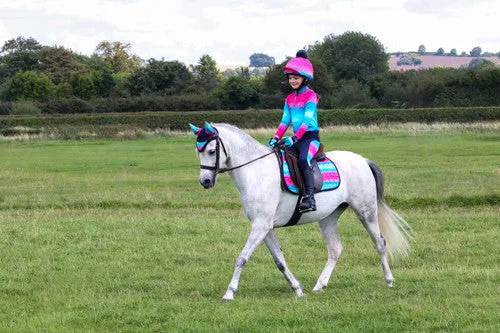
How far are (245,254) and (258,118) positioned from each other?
42112mm

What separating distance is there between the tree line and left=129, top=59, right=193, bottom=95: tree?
90 millimetres

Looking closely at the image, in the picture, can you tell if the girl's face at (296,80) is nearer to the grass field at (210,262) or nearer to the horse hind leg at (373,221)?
the horse hind leg at (373,221)

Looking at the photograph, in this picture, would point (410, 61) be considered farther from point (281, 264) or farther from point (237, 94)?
point (281, 264)

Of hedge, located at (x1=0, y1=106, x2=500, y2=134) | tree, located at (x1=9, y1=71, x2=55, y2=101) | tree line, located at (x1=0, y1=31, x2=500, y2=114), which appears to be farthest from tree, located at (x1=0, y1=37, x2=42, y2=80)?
hedge, located at (x1=0, y1=106, x2=500, y2=134)

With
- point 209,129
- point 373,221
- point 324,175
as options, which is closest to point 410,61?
point 373,221

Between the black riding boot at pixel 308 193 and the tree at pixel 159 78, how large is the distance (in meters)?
61.2

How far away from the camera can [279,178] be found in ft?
30.7

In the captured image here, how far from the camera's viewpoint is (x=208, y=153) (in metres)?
8.84

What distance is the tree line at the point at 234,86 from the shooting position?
199 feet

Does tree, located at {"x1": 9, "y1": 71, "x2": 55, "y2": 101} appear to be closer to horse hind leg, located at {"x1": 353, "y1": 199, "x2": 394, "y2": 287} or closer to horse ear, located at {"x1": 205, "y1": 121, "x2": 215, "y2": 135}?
horse hind leg, located at {"x1": 353, "y1": 199, "x2": 394, "y2": 287}

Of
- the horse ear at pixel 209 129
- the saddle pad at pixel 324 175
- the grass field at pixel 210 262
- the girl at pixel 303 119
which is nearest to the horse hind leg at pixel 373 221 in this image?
the grass field at pixel 210 262

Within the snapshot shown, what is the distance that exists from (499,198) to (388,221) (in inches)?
327

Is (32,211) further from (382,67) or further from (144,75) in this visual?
(382,67)

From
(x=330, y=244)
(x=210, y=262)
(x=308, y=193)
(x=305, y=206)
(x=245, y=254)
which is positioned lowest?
(x=210, y=262)
